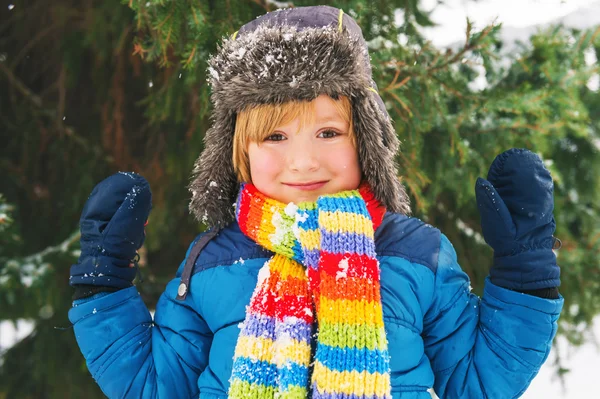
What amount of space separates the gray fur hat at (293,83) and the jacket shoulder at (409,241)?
0.24 feet

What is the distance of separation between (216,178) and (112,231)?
35 cm

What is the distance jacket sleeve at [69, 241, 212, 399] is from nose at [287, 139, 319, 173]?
1.66 feet

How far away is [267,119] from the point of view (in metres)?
1.58

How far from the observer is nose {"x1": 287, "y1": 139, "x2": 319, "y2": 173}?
155cm

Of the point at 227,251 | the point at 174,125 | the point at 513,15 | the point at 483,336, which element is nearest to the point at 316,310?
the point at 227,251

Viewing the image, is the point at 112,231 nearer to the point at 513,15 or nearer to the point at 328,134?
the point at 328,134

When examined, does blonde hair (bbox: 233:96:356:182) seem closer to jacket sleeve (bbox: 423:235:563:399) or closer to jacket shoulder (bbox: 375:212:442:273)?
jacket shoulder (bbox: 375:212:442:273)

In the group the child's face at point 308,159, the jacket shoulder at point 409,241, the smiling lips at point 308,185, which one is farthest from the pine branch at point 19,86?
the jacket shoulder at point 409,241

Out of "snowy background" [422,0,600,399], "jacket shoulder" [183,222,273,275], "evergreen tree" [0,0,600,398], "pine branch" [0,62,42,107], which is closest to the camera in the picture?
"jacket shoulder" [183,222,273,275]

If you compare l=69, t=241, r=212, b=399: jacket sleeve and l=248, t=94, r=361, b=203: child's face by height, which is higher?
l=248, t=94, r=361, b=203: child's face

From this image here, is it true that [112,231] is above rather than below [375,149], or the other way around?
below

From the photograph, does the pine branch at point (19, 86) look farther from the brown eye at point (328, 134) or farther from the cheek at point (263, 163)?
the brown eye at point (328, 134)

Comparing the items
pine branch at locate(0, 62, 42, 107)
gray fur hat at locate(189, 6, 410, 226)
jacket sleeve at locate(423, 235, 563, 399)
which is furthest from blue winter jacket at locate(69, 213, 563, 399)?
pine branch at locate(0, 62, 42, 107)

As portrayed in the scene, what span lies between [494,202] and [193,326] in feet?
3.03
